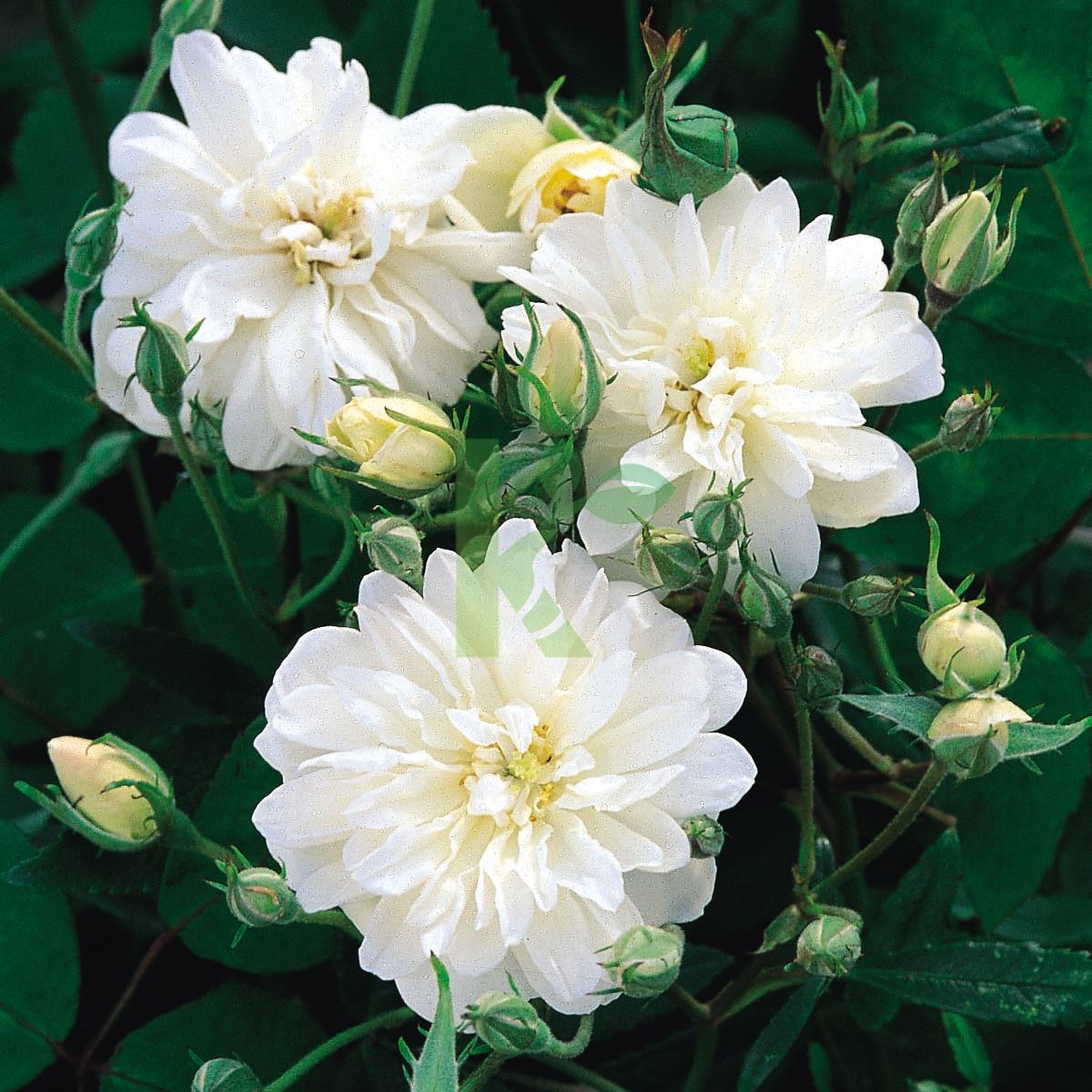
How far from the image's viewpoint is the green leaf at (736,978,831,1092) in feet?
1.19

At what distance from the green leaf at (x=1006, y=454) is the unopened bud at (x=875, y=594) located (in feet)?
0.42

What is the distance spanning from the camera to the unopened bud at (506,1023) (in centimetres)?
29

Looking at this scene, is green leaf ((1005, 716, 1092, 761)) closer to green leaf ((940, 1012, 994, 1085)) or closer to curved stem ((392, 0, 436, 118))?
green leaf ((940, 1012, 994, 1085))

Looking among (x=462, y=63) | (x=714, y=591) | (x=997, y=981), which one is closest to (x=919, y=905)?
(x=997, y=981)

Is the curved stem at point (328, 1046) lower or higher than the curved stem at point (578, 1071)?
higher

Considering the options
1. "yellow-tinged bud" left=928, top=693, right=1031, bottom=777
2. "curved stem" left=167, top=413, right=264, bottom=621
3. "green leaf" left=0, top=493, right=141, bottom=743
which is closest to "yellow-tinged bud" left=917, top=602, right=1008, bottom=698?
"yellow-tinged bud" left=928, top=693, right=1031, bottom=777

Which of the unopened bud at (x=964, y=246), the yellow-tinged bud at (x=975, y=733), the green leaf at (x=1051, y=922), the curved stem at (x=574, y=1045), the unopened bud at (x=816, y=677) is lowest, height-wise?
the green leaf at (x=1051, y=922)

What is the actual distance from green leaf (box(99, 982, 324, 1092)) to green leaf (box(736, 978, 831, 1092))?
0.44 ft

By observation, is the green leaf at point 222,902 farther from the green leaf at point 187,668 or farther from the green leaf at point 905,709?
the green leaf at point 905,709

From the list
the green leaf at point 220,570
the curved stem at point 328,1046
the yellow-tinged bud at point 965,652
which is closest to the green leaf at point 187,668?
the green leaf at point 220,570

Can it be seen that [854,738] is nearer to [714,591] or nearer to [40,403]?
[714,591]

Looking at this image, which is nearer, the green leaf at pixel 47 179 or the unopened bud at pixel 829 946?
the unopened bud at pixel 829 946

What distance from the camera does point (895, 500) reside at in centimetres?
34

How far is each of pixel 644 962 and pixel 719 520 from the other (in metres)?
0.10
